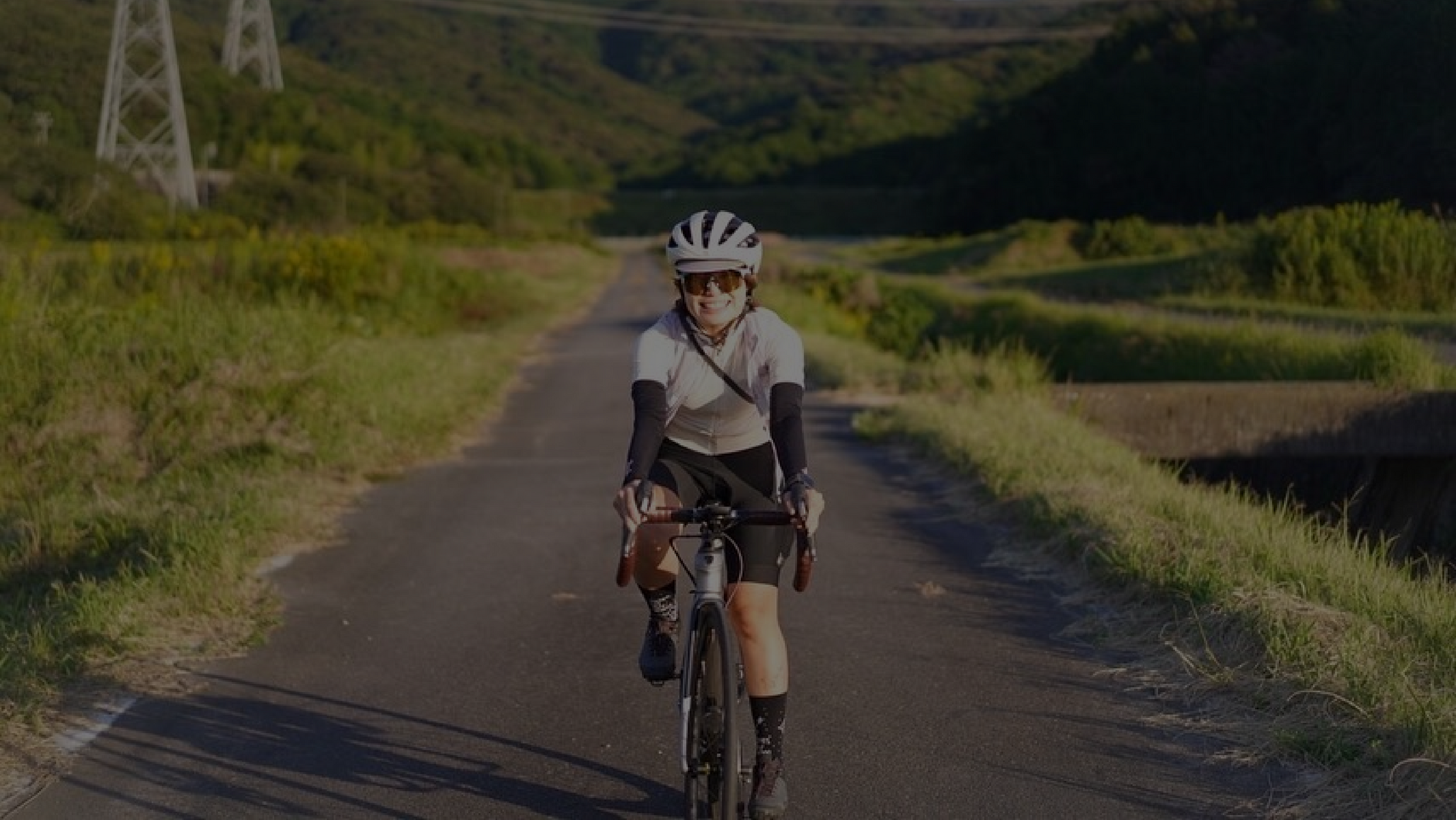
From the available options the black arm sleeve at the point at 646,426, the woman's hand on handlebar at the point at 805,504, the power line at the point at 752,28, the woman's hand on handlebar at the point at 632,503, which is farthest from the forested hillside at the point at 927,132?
the woman's hand on handlebar at the point at 632,503

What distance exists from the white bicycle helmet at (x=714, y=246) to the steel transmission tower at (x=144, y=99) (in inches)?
632

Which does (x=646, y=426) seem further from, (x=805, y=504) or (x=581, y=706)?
(x=581, y=706)

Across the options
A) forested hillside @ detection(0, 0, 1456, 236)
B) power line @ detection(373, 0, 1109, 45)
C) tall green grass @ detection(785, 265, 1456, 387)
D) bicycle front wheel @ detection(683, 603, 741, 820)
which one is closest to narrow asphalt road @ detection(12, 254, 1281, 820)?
bicycle front wheel @ detection(683, 603, 741, 820)

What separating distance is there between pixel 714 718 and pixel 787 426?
32.8 inches

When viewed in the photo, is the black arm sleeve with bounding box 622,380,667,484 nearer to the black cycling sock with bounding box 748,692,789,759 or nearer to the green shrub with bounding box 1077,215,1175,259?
the black cycling sock with bounding box 748,692,789,759

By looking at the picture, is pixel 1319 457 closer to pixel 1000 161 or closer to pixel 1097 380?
pixel 1097 380

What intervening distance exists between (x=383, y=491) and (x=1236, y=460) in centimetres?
821

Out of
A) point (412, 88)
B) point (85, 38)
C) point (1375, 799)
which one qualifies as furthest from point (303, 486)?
point (412, 88)

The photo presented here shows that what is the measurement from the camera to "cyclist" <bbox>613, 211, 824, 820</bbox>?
497cm

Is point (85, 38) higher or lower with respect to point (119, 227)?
higher

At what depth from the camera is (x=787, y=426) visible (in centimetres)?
498

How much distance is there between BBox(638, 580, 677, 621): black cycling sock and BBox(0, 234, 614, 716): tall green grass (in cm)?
240

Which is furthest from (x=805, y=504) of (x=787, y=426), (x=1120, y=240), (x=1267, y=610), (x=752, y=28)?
(x=752, y=28)

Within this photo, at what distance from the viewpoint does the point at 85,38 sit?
1928 centimetres
